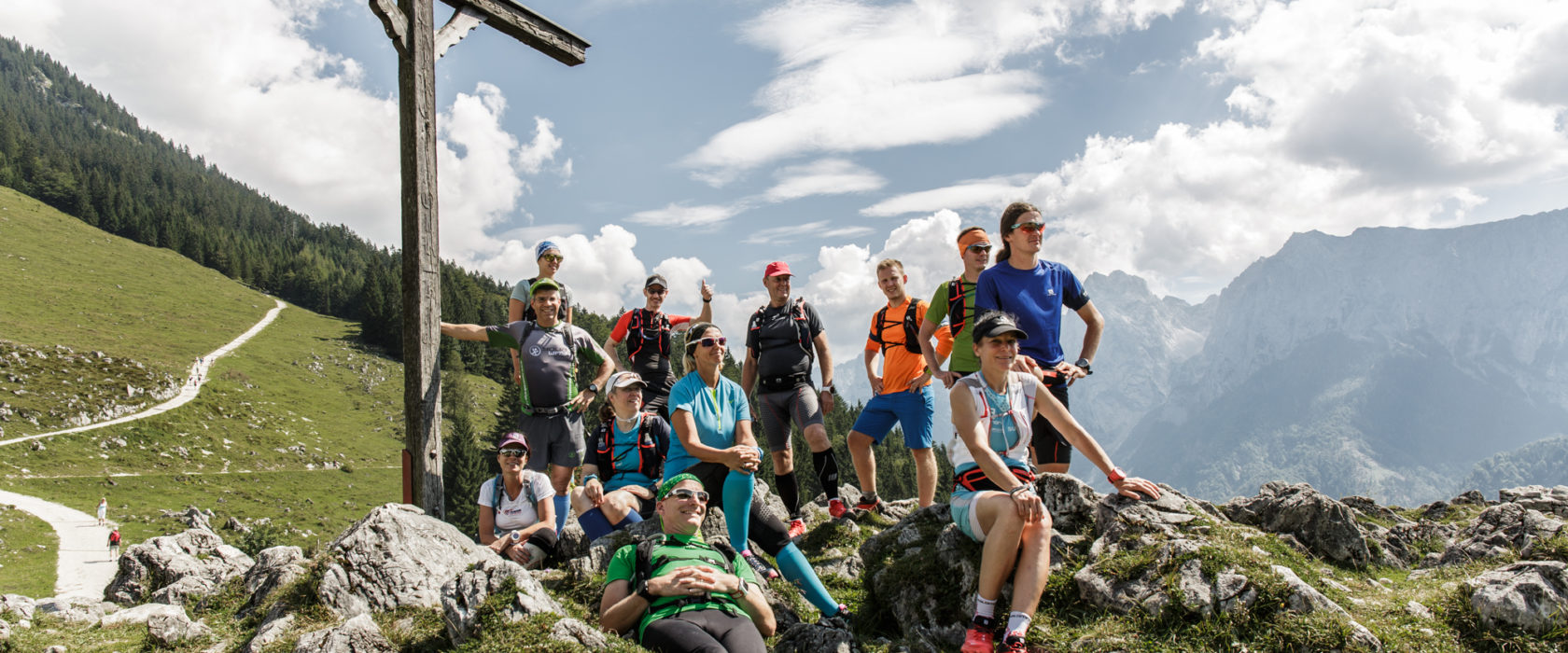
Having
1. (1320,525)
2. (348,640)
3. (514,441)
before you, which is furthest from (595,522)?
(1320,525)

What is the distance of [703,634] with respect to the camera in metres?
5.14

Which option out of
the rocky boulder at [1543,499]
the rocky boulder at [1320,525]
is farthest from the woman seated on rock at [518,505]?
the rocky boulder at [1543,499]

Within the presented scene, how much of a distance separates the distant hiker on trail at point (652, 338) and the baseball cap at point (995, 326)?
224 inches

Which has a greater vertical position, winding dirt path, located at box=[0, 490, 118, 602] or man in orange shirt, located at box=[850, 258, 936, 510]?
man in orange shirt, located at box=[850, 258, 936, 510]

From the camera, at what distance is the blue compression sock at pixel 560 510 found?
8891mm

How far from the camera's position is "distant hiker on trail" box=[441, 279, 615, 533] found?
909cm

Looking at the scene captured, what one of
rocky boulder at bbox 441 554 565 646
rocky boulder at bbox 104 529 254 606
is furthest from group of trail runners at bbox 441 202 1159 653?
rocky boulder at bbox 104 529 254 606

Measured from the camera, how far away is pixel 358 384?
109125 mm

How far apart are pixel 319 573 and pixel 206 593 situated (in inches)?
224

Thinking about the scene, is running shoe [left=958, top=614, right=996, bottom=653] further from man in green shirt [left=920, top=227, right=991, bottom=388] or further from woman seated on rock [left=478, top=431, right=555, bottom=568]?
woman seated on rock [left=478, top=431, right=555, bottom=568]

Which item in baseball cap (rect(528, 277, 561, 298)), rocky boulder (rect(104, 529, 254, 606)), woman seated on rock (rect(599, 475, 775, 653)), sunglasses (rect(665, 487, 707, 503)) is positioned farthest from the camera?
rocky boulder (rect(104, 529, 254, 606))

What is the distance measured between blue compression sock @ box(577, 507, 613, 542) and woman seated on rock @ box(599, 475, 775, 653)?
2138 mm

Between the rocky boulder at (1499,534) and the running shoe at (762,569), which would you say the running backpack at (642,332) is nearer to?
the running shoe at (762,569)

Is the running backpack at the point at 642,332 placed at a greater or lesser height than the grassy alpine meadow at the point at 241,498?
greater
